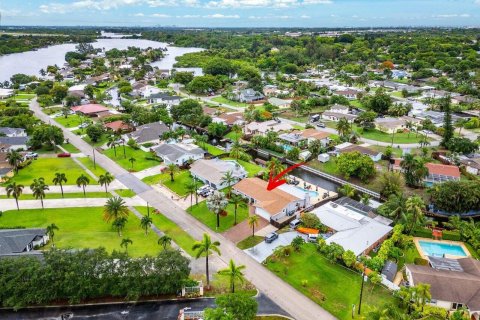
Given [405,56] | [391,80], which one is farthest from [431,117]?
[405,56]

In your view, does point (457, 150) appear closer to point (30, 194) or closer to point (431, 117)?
point (431, 117)

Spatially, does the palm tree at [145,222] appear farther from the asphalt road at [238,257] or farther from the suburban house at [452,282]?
the suburban house at [452,282]

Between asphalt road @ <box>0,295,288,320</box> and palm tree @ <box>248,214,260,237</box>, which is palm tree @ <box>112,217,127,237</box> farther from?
palm tree @ <box>248,214,260,237</box>

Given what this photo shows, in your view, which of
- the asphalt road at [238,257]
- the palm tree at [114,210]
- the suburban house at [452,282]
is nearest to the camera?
the suburban house at [452,282]

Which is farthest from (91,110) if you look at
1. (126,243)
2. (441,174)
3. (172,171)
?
(441,174)

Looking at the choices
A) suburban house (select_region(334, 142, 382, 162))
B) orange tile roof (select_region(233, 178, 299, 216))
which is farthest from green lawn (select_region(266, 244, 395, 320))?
suburban house (select_region(334, 142, 382, 162))

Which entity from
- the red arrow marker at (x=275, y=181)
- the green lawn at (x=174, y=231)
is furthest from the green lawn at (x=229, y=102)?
the green lawn at (x=174, y=231)

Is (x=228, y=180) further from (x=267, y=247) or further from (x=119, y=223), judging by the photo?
(x=119, y=223)
